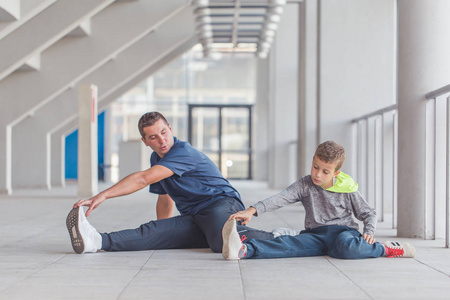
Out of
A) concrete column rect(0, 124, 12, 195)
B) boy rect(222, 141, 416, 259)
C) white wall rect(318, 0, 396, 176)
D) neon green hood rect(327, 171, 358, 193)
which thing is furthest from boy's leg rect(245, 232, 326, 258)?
concrete column rect(0, 124, 12, 195)

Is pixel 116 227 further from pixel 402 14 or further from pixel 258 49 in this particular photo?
pixel 258 49

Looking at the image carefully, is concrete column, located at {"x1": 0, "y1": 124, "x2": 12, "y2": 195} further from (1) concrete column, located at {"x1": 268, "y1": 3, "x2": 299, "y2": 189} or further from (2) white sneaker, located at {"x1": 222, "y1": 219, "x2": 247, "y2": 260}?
(2) white sneaker, located at {"x1": 222, "y1": 219, "x2": 247, "y2": 260}

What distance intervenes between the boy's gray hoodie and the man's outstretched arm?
0.67 metres

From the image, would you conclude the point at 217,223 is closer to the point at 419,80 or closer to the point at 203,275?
the point at 203,275

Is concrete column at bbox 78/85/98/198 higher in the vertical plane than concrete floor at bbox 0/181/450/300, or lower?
higher

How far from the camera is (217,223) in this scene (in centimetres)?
450

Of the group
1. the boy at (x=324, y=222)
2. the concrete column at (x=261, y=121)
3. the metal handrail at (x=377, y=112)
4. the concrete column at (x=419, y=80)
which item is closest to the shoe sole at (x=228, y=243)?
the boy at (x=324, y=222)

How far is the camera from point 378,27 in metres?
8.75

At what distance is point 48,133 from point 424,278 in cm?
1285

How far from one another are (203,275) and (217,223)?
0.89 meters

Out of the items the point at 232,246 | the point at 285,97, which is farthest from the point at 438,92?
the point at 285,97

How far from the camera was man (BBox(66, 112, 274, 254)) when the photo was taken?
4.43 m

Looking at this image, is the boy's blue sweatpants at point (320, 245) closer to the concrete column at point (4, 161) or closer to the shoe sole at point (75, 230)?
the shoe sole at point (75, 230)

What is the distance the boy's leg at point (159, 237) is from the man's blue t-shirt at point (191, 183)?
0.13 metres
